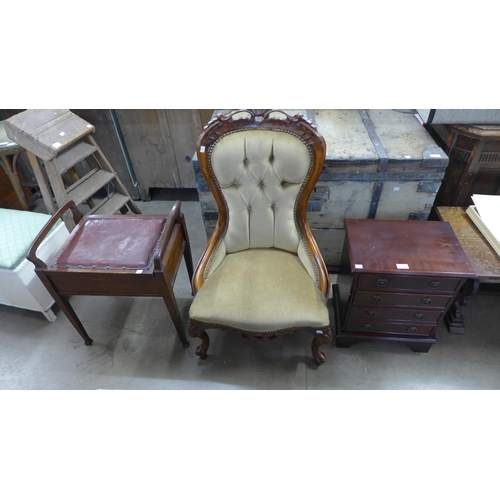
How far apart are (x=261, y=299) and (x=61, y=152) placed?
5.31ft

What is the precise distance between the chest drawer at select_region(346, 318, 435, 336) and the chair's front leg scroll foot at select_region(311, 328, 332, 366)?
195mm

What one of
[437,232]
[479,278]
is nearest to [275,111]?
[437,232]

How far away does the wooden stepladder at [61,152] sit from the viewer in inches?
71.8

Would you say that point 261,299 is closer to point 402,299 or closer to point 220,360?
point 220,360

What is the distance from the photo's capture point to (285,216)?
149 cm

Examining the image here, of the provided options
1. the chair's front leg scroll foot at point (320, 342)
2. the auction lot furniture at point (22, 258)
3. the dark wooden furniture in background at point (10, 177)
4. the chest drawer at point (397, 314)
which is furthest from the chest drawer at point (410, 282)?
the dark wooden furniture in background at point (10, 177)

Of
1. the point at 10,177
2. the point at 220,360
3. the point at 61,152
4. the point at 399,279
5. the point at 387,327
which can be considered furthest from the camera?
the point at 10,177

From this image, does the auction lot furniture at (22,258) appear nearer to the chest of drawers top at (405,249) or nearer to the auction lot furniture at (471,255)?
the chest of drawers top at (405,249)

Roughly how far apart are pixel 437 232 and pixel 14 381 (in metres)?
2.16

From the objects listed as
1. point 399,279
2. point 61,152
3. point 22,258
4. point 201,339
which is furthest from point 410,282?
point 61,152

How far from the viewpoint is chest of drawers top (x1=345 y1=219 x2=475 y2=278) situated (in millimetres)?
1306

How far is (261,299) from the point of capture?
53.5 inches

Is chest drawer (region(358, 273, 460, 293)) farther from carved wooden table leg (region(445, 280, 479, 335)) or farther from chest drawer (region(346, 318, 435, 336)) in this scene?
carved wooden table leg (region(445, 280, 479, 335))

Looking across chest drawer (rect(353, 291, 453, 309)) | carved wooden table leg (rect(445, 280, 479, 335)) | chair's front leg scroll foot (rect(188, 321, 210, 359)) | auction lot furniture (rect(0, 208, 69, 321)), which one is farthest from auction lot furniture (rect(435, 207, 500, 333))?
auction lot furniture (rect(0, 208, 69, 321))
